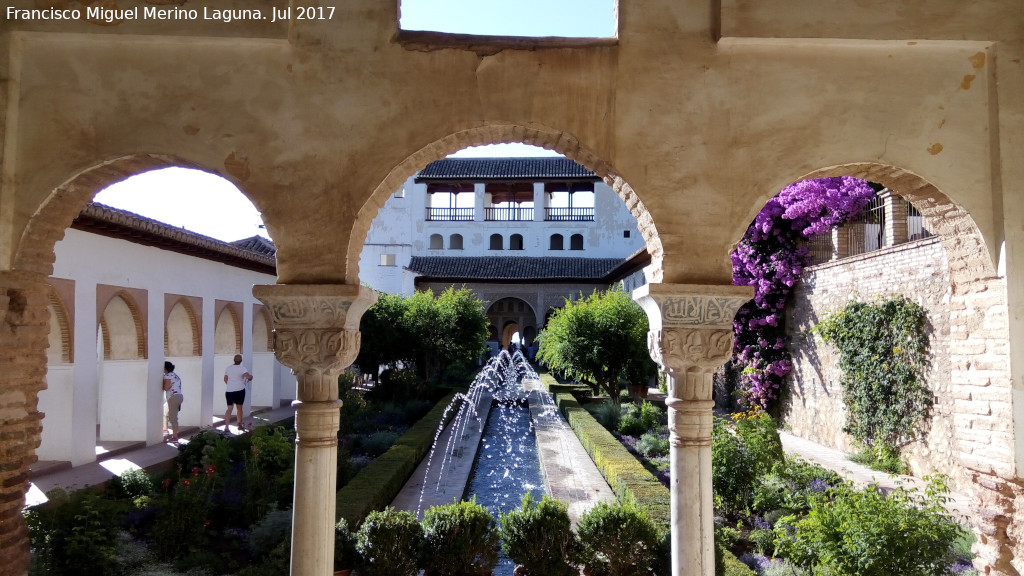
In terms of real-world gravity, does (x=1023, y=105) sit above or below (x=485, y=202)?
below

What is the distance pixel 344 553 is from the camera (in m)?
5.78

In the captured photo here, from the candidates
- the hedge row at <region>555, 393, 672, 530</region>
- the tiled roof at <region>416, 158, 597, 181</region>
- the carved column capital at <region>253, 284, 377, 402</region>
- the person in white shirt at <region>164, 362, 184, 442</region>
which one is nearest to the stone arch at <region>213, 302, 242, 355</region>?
the person in white shirt at <region>164, 362, 184, 442</region>

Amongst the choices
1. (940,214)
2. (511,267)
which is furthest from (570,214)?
(940,214)

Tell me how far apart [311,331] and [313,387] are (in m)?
0.38

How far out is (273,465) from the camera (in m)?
9.16

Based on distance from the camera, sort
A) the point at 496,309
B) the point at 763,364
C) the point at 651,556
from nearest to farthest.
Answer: the point at 651,556
the point at 763,364
the point at 496,309

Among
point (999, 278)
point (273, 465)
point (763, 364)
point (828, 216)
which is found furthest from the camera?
point (763, 364)


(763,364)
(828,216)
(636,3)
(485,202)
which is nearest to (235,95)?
(636,3)

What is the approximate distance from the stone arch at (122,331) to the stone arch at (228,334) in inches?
161

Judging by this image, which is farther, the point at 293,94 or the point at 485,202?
the point at 485,202

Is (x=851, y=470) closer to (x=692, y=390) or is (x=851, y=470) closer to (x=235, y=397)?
(x=692, y=390)

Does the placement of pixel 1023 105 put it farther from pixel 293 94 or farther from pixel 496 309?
pixel 496 309

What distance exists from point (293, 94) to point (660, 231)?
8.79ft

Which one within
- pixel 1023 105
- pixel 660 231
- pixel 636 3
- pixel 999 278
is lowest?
pixel 999 278
